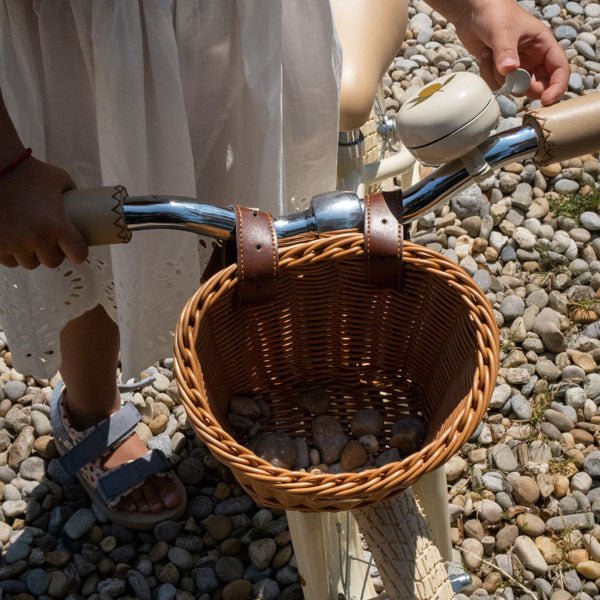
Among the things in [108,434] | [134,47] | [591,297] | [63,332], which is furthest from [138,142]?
[591,297]

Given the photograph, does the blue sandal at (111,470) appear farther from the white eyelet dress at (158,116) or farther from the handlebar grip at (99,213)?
the handlebar grip at (99,213)

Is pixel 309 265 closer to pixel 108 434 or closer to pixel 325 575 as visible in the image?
pixel 325 575

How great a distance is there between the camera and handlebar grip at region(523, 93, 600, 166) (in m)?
0.91

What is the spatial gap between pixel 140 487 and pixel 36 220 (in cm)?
99

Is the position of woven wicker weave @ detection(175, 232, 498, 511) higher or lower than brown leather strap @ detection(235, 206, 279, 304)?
lower

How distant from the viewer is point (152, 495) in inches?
68.8

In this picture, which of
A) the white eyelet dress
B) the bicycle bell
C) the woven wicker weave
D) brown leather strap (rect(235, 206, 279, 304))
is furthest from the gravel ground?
the bicycle bell

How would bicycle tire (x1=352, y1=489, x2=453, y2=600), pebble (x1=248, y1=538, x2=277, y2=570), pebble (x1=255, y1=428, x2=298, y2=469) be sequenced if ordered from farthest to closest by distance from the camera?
pebble (x1=248, y1=538, x2=277, y2=570)
pebble (x1=255, y1=428, x2=298, y2=469)
bicycle tire (x1=352, y1=489, x2=453, y2=600)

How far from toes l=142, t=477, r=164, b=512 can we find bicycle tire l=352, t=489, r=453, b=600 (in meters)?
0.93

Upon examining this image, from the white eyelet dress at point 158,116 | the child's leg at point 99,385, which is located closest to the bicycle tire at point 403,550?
the white eyelet dress at point 158,116

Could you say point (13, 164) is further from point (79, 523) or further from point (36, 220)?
point (79, 523)

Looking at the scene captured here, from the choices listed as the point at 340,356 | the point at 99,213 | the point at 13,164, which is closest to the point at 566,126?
the point at 340,356

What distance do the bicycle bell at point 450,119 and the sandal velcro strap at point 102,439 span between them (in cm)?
105

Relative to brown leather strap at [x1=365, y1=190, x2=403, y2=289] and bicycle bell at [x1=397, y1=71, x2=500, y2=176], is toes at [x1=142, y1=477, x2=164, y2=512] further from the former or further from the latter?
bicycle bell at [x1=397, y1=71, x2=500, y2=176]
